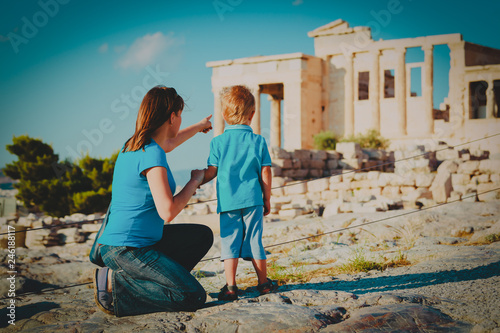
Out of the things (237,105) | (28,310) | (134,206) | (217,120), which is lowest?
(28,310)

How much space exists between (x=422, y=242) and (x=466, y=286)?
2.45 meters

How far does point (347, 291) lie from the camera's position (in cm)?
381

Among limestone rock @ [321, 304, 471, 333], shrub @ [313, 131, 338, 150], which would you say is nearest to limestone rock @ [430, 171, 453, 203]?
limestone rock @ [321, 304, 471, 333]

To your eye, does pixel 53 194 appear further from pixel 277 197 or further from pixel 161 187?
pixel 161 187

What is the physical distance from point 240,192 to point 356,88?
26667 millimetres

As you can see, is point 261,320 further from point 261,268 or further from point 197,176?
point 197,176

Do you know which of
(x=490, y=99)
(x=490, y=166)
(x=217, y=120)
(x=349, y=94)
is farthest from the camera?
(x=349, y=94)

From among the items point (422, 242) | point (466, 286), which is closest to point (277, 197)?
point (422, 242)

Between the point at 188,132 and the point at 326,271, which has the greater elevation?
the point at 188,132

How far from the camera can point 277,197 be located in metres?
14.5

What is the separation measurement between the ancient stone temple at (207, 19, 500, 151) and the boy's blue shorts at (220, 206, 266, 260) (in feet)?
74.8

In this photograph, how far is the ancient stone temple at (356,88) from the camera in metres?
26.2

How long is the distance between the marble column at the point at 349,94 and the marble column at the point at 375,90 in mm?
1108

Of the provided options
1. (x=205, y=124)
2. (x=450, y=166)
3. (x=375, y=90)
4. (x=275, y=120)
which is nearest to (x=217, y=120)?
(x=275, y=120)
